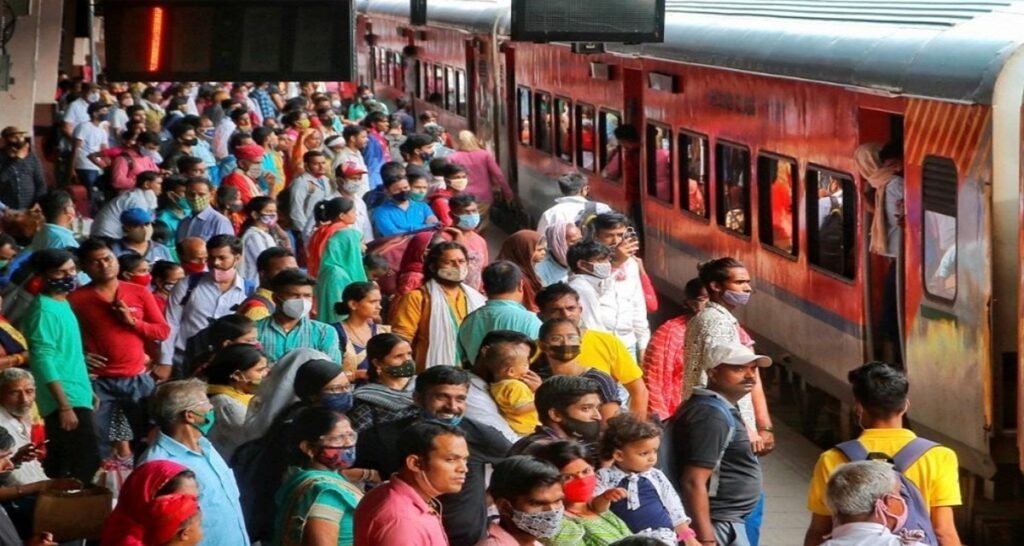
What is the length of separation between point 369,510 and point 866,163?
678cm

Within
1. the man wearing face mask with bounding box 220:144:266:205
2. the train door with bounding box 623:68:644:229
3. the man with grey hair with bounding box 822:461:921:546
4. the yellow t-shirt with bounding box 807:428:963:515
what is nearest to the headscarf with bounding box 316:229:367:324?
the man wearing face mask with bounding box 220:144:266:205

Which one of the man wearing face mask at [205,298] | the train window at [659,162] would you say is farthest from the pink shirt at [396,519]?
the train window at [659,162]

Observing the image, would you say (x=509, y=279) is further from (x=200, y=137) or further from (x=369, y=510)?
(x=200, y=137)

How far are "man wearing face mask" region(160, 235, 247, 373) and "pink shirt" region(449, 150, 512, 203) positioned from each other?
6601 mm

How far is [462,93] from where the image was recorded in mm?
30766

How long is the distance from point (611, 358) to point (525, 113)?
16.7 metres

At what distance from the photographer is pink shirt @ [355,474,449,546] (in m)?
6.57

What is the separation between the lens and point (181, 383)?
7.66 meters

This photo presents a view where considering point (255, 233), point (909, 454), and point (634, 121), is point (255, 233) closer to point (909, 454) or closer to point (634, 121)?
point (909, 454)

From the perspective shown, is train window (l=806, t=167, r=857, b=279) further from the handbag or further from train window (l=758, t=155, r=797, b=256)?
the handbag

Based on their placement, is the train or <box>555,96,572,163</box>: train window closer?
the train

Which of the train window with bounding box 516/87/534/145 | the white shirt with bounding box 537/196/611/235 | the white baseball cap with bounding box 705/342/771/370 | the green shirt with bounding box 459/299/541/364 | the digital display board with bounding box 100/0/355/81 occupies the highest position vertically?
the digital display board with bounding box 100/0/355/81

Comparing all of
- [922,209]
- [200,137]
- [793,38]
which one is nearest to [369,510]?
[922,209]

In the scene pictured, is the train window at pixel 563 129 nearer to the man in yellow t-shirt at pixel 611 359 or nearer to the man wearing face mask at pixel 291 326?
the man wearing face mask at pixel 291 326
